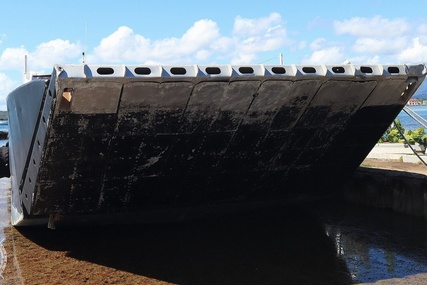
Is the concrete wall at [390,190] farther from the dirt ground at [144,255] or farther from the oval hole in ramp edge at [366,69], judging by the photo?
the oval hole in ramp edge at [366,69]

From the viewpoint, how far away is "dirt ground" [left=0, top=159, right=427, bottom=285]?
6.77 meters

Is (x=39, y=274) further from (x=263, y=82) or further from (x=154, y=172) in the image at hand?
(x=263, y=82)

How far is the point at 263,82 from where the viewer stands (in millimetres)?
6973

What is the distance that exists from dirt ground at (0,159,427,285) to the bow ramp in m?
0.52

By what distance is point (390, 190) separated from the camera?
10656 millimetres

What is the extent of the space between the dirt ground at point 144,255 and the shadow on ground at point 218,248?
0.02 metres

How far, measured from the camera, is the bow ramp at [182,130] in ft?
21.5

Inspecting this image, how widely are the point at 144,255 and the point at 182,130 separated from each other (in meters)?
2.37

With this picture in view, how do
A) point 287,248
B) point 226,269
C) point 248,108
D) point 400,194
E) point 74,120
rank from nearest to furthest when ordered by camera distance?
point 74,120 < point 226,269 < point 248,108 < point 287,248 < point 400,194

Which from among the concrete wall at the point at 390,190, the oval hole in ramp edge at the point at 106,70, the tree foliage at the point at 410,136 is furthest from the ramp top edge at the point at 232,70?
the tree foliage at the point at 410,136

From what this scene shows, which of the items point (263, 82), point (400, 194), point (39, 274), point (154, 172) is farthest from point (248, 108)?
point (400, 194)

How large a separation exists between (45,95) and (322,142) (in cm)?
548

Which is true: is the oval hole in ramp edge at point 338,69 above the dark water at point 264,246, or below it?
above

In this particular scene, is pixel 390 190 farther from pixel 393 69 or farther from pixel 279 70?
pixel 279 70
